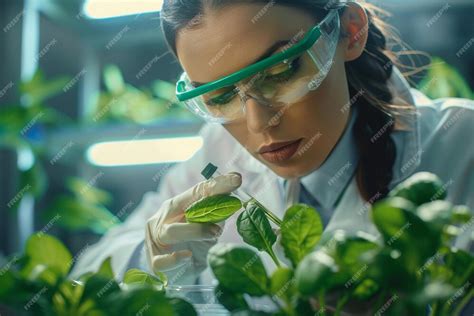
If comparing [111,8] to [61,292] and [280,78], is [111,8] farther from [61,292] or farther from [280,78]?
[61,292]

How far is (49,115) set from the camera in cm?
198

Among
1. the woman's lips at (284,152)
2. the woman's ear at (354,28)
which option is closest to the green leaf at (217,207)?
the woman's lips at (284,152)

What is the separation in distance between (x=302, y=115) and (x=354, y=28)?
177 mm

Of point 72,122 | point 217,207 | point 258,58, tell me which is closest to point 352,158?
Answer: point 258,58

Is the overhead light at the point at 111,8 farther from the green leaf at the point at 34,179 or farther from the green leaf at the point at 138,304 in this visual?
the green leaf at the point at 138,304

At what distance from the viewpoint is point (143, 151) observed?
1.87m

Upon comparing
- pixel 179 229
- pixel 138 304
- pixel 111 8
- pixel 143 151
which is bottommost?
pixel 143 151

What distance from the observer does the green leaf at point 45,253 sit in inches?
16.4

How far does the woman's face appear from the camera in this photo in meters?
0.72

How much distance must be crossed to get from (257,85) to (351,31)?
0.75 feet

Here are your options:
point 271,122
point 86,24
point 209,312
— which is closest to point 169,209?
point 271,122

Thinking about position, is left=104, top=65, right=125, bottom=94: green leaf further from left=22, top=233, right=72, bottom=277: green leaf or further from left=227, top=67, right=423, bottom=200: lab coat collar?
left=22, top=233, right=72, bottom=277: green leaf

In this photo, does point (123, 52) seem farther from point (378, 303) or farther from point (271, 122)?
point (378, 303)

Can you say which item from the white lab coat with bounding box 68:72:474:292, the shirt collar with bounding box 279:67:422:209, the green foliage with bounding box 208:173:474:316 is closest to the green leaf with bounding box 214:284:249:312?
the green foliage with bounding box 208:173:474:316
